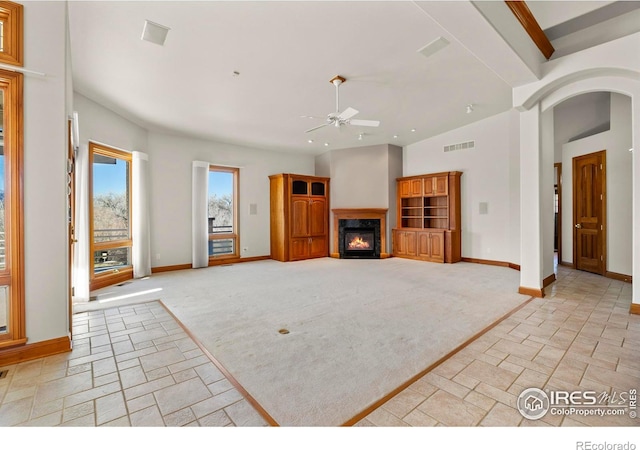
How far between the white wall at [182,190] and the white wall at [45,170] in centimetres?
392

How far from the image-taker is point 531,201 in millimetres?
4047

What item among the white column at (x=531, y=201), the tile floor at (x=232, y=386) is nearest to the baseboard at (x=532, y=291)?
the white column at (x=531, y=201)

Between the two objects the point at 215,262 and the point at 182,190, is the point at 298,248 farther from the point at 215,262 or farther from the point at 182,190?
the point at 182,190

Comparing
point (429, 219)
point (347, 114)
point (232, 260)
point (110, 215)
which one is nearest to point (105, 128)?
point (110, 215)

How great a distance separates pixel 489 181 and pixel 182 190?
7209 mm

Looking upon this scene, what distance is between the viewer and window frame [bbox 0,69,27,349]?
90.3 inches

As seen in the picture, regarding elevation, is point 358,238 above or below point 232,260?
above

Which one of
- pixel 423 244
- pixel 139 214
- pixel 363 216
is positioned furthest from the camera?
pixel 363 216

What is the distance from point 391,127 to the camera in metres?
6.40

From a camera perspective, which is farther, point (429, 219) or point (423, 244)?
point (429, 219)

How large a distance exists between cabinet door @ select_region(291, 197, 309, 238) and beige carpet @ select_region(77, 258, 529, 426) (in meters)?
1.91

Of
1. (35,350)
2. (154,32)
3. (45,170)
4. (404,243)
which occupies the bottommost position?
(35,350)

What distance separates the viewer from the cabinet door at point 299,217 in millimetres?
7695
